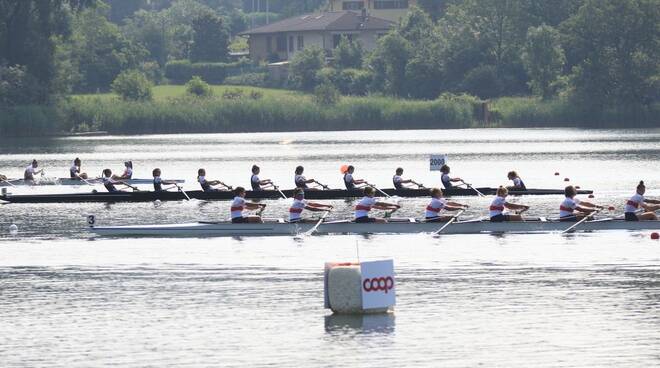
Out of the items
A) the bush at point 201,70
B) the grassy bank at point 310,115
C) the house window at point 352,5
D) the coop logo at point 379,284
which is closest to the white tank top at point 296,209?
the coop logo at point 379,284

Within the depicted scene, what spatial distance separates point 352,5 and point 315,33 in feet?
46.6

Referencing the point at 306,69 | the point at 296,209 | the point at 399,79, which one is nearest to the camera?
the point at 296,209

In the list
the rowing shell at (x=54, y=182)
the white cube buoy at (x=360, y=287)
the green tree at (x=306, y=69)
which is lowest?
the white cube buoy at (x=360, y=287)

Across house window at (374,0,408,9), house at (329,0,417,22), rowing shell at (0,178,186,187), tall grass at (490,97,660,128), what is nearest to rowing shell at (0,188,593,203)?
rowing shell at (0,178,186,187)

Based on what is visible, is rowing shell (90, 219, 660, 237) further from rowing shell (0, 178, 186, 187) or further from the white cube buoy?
rowing shell (0, 178, 186, 187)

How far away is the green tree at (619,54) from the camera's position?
92.6m

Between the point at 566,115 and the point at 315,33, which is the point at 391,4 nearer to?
the point at 315,33

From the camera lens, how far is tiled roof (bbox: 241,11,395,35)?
12162 centimetres

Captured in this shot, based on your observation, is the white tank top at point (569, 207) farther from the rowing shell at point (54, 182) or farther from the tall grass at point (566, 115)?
the tall grass at point (566, 115)

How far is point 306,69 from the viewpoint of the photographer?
4336 inches

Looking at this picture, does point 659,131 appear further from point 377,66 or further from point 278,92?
point 278,92

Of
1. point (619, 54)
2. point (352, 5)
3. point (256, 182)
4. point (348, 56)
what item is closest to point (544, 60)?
point (619, 54)

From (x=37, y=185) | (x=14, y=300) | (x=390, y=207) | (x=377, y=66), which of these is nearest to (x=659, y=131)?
(x=377, y=66)

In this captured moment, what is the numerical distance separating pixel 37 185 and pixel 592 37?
53449mm
